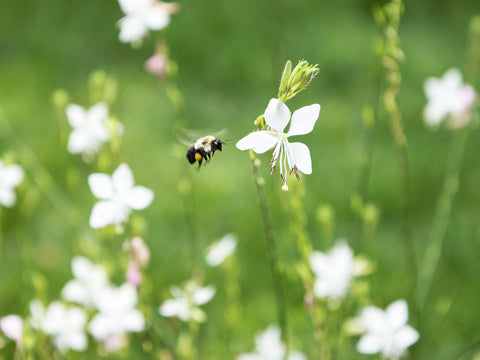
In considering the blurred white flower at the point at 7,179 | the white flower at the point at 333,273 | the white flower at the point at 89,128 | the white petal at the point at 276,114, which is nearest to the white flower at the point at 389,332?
the white flower at the point at 333,273

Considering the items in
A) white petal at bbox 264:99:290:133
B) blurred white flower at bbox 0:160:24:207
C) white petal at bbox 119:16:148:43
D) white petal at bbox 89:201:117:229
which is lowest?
white petal at bbox 264:99:290:133

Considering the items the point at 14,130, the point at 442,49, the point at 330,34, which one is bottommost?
the point at 14,130

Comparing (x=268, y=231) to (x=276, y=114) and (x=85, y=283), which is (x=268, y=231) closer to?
(x=276, y=114)

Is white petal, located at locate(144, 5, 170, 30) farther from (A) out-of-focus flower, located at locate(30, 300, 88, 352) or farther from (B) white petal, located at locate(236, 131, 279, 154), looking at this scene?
(A) out-of-focus flower, located at locate(30, 300, 88, 352)

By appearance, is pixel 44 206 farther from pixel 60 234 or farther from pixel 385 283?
pixel 385 283

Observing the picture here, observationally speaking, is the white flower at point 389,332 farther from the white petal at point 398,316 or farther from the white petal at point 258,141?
the white petal at point 258,141

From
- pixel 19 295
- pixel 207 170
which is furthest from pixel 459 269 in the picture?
pixel 19 295

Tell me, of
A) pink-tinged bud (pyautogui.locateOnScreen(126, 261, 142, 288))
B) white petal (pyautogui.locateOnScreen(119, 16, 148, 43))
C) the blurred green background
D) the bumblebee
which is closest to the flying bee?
the bumblebee

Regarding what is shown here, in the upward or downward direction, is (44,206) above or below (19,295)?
above
